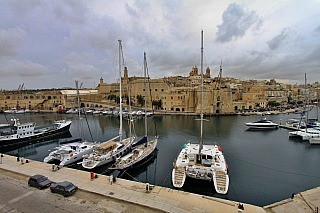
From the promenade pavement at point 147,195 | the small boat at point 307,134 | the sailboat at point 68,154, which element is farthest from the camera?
the small boat at point 307,134

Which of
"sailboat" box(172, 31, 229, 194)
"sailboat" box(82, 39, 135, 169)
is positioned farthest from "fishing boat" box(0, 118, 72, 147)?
"sailboat" box(172, 31, 229, 194)

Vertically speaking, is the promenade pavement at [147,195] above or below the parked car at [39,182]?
below

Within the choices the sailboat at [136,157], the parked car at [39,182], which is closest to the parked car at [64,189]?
the parked car at [39,182]

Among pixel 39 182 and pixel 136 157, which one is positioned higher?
pixel 39 182

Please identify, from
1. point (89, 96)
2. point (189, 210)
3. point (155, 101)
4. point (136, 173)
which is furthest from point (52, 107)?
point (189, 210)

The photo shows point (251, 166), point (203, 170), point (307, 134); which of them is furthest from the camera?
point (307, 134)

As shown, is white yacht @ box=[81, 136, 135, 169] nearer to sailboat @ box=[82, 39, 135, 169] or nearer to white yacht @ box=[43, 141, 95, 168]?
sailboat @ box=[82, 39, 135, 169]

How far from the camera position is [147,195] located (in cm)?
727

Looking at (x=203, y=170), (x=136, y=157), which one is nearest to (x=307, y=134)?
(x=203, y=170)

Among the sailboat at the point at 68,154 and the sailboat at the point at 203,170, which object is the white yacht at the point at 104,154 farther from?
the sailboat at the point at 203,170

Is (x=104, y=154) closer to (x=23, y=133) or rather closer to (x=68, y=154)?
(x=68, y=154)

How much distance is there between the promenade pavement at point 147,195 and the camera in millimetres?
6453

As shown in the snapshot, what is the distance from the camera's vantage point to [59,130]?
80.2 feet

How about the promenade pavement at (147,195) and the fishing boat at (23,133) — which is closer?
the promenade pavement at (147,195)
